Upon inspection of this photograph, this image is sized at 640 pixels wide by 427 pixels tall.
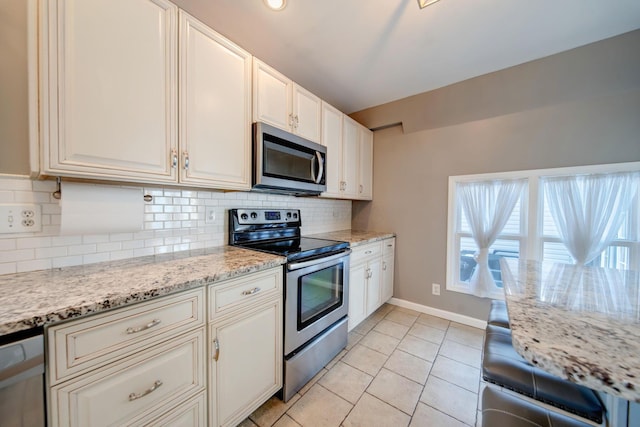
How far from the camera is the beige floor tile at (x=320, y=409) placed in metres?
1.36

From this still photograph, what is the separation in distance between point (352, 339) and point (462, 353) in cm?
95

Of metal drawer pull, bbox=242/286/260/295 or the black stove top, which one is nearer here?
metal drawer pull, bbox=242/286/260/295

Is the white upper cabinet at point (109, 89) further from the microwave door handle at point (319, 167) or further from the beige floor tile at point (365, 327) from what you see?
the beige floor tile at point (365, 327)

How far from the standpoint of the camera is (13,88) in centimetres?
102

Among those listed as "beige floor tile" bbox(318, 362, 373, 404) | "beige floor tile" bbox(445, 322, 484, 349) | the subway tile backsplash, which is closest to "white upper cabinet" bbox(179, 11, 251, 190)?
the subway tile backsplash

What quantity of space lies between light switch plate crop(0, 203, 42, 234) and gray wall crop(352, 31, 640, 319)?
291 cm

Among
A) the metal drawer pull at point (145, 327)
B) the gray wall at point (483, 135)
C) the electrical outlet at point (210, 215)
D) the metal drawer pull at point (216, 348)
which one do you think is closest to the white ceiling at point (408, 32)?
the gray wall at point (483, 135)

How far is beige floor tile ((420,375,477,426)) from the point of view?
55.9 inches

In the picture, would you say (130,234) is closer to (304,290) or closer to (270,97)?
(304,290)

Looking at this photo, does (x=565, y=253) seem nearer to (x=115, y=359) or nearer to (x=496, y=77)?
(x=496, y=77)

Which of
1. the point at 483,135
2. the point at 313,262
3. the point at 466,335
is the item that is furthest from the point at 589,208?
the point at 313,262

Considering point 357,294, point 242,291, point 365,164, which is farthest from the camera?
point 365,164

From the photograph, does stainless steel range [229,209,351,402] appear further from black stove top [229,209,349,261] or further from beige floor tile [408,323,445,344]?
beige floor tile [408,323,445,344]

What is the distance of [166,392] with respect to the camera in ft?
3.18
